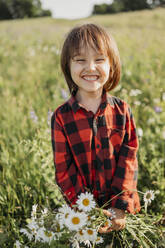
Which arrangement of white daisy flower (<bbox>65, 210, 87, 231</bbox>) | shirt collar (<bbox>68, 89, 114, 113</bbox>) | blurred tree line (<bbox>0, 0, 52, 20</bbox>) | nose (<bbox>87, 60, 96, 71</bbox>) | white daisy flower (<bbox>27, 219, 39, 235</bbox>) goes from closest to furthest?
1. white daisy flower (<bbox>65, 210, 87, 231</bbox>)
2. white daisy flower (<bbox>27, 219, 39, 235</bbox>)
3. nose (<bbox>87, 60, 96, 71</bbox>)
4. shirt collar (<bbox>68, 89, 114, 113</bbox>)
5. blurred tree line (<bbox>0, 0, 52, 20</bbox>)

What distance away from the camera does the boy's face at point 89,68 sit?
131cm

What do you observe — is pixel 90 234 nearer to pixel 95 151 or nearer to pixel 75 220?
pixel 75 220

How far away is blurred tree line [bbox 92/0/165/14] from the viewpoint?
44.5 meters

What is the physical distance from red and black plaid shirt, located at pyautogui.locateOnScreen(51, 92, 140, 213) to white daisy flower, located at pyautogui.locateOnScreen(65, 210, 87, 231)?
1.50 ft

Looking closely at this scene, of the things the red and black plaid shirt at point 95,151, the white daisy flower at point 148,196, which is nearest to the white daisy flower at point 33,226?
the red and black plaid shirt at point 95,151

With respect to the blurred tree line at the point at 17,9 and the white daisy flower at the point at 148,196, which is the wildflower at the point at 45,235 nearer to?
the white daisy flower at the point at 148,196

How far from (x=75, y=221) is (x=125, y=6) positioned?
52.9 metres

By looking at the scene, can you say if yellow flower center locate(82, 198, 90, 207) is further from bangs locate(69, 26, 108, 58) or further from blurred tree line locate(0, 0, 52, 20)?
blurred tree line locate(0, 0, 52, 20)

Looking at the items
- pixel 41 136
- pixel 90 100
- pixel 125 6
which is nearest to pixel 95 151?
pixel 90 100

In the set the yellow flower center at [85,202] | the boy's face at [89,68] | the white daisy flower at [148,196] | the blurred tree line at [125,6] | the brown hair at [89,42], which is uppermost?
the blurred tree line at [125,6]

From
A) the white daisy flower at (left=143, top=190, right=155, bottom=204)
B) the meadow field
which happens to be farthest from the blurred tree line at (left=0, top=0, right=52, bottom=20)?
the white daisy flower at (left=143, top=190, right=155, bottom=204)

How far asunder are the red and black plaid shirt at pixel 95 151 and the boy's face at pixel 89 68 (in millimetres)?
146

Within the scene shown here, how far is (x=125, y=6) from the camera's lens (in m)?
47.2

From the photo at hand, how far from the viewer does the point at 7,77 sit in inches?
174
